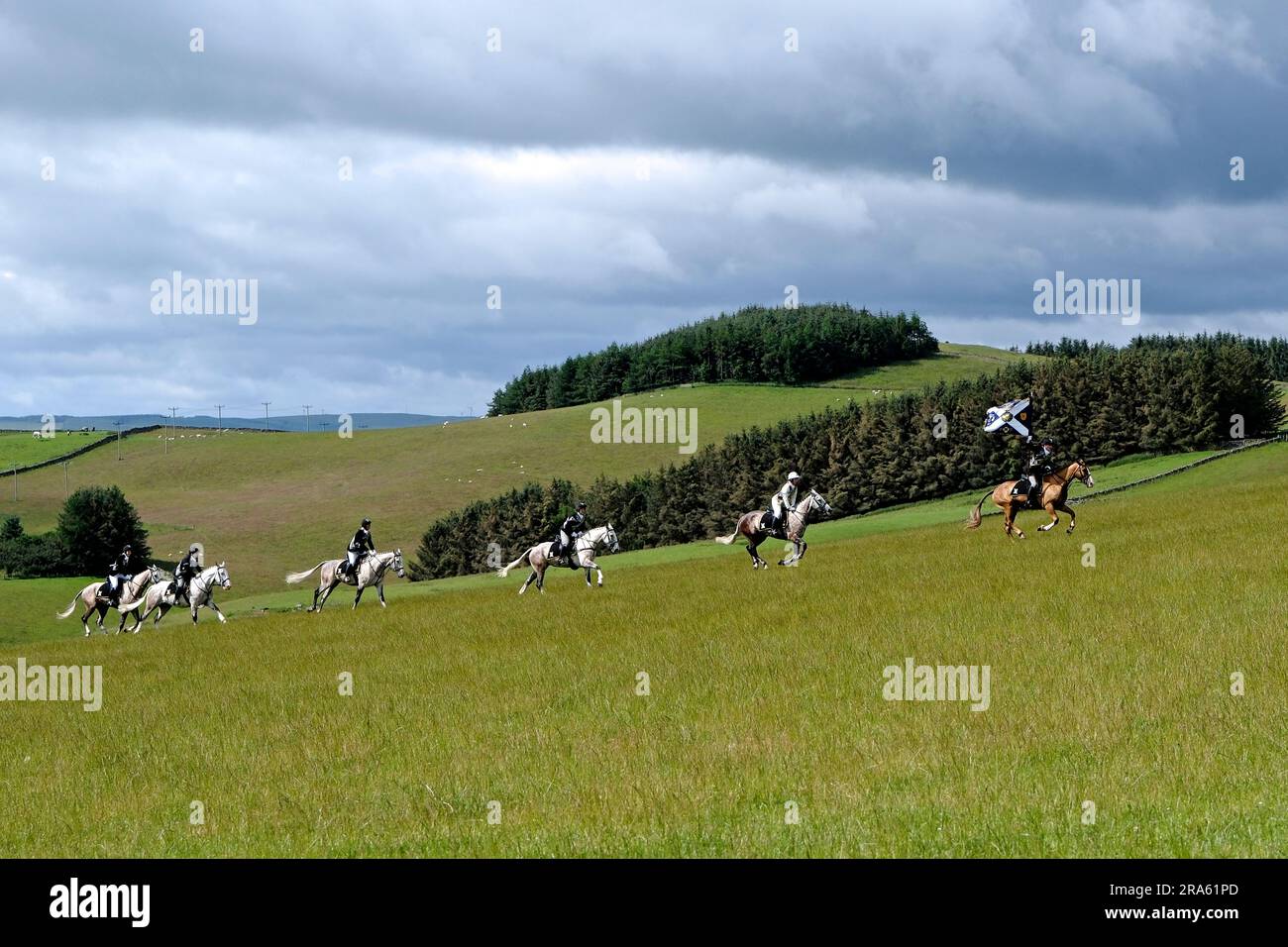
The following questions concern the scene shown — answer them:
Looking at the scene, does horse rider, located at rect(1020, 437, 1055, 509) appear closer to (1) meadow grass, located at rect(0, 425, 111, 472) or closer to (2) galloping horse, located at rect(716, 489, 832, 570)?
(2) galloping horse, located at rect(716, 489, 832, 570)

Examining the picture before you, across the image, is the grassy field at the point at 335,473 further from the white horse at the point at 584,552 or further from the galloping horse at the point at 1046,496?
the galloping horse at the point at 1046,496

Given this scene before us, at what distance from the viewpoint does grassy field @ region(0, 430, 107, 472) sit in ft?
560

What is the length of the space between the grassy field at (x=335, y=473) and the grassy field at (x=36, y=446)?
341 centimetres

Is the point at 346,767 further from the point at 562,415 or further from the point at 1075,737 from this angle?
the point at 562,415

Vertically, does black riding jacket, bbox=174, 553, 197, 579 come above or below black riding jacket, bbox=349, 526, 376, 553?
below

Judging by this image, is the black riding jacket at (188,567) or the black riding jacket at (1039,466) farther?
the black riding jacket at (188,567)

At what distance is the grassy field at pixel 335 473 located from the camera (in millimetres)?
127625

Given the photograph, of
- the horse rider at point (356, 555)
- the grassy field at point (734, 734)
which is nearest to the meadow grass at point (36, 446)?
the horse rider at point (356, 555)

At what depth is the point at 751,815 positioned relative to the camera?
1109 cm

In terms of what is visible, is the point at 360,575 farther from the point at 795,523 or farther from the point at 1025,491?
the point at 1025,491

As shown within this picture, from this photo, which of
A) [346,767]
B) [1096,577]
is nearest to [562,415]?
[1096,577]

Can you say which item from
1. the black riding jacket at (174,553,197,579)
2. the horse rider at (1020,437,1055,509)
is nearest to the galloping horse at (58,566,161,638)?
the black riding jacket at (174,553,197,579)

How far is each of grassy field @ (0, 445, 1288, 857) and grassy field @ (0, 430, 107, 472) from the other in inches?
6283

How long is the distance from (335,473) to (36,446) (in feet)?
178
